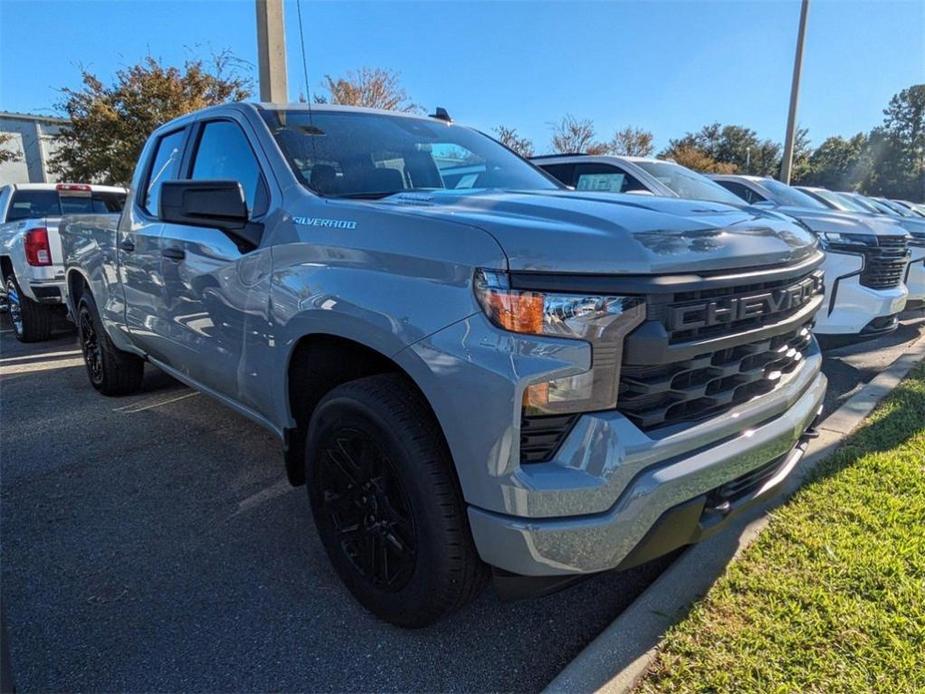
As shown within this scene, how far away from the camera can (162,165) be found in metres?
4.03

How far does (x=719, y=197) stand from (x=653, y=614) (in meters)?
5.25

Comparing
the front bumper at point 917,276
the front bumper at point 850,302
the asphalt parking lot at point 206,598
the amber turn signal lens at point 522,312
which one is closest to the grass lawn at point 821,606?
the asphalt parking lot at point 206,598

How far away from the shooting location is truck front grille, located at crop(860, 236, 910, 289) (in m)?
5.38

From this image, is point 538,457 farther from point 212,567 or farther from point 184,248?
point 184,248

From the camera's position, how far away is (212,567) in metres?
2.70

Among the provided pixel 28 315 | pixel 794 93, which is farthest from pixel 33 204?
pixel 794 93

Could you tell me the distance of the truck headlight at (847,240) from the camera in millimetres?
5367

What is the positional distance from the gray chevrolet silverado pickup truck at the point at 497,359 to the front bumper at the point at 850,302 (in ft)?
9.82

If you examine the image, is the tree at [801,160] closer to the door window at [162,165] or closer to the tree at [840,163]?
the tree at [840,163]

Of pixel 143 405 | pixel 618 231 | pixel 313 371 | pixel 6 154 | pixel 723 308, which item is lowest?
pixel 143 405

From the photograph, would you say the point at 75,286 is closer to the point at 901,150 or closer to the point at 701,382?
the point at 701,382

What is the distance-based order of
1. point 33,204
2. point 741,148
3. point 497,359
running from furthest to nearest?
point 741,148 → point 33,204 → point 497,359

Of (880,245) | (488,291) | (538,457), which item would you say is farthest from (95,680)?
(880,245)

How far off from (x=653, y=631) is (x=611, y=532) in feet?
2.16
